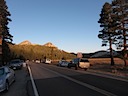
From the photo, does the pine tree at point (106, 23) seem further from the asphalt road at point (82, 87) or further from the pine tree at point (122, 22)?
the asphalt road at point (82, 87)

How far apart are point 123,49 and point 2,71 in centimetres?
3761

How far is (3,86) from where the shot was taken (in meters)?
14.9

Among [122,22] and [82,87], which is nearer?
[82,87]

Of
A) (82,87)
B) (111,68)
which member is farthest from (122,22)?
(82,87)

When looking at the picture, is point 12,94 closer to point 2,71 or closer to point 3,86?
point 3,86

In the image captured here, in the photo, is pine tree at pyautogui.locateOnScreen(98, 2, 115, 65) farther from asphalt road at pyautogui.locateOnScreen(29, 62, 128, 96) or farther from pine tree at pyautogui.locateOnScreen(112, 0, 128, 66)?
asphalt road at pyautogui.locateOnScreen(29, 62, 128, 96)

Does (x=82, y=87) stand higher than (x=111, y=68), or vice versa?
(x=111, y=68)

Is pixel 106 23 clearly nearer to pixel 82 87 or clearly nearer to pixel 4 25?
pixel 4 25

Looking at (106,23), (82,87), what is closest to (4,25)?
(106,23)

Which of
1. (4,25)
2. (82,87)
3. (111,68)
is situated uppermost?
(4,25)

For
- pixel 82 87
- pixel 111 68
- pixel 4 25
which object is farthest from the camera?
pixel 4 25

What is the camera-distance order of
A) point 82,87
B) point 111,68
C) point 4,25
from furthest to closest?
point 4,25 → point 111,68 → point 82,87

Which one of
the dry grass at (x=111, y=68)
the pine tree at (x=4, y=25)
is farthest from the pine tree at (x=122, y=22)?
the pine tree at (x=4, y=25)

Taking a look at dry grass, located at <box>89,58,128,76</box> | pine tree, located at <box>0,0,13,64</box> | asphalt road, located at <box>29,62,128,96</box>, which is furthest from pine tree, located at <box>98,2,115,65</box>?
asphalt road, located at <box>29,62,128,96</box>
